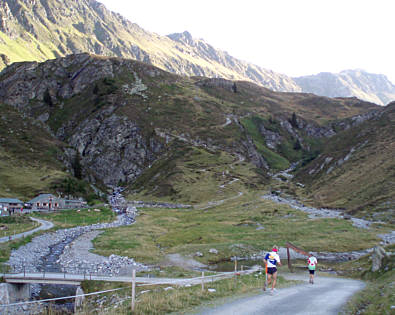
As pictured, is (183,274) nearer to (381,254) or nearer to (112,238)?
(381,254)

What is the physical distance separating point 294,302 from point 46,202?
3798 inches

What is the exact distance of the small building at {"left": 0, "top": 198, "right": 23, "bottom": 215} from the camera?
292ft

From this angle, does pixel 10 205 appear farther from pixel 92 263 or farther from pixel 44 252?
pixel 92 263

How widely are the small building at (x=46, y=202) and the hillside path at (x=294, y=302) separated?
9101cm

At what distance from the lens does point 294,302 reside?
20.9m

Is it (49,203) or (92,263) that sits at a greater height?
(49,203)

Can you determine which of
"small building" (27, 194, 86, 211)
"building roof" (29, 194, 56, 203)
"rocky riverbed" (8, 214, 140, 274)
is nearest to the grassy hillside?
"rocky riverbed" (8, 214, 140, 274)

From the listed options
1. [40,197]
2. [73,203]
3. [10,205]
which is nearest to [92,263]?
[10,205]

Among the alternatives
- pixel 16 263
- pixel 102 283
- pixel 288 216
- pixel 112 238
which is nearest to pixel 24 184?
pixel 112 238

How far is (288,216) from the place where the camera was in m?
90.2

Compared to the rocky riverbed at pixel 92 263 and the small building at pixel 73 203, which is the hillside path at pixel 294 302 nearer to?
the rocky riverbed at pixel 92 263

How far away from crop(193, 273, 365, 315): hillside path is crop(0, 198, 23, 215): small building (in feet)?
281

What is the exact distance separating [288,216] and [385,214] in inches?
915

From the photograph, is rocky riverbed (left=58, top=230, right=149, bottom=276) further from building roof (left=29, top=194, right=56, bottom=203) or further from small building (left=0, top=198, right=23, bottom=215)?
building roof (left=29, top=194, right=56, bottom=203)
